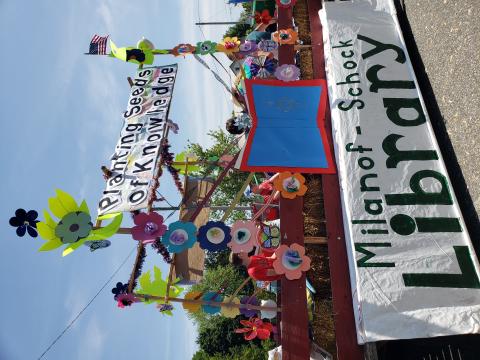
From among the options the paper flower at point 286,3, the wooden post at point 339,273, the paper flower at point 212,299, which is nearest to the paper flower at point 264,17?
the paper flower at point 286,3

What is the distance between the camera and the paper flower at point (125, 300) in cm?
A: 505

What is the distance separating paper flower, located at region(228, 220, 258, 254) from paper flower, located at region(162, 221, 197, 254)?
1.82 feet

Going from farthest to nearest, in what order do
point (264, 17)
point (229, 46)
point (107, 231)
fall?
point (264, 17) < point (229, 46) < point (107, 231)

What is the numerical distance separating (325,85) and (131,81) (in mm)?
3908

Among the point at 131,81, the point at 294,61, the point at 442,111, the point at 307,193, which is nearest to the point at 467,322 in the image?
the point at 307,193

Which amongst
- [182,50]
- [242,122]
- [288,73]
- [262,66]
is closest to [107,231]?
[242,122]

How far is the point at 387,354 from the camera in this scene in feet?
17.8

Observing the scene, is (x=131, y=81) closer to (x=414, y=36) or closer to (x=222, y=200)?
(x=414, y=36)

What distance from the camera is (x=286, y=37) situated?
7.29 metres

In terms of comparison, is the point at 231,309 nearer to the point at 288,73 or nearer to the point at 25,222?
the point at 25,222

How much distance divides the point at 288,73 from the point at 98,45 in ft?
14.8

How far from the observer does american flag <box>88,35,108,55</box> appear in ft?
26.3

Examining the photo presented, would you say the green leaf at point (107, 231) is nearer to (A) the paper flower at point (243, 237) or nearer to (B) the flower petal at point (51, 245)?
(B) the flower petal at point (51, 245)

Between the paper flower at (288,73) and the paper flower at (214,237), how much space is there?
319 centimetres
